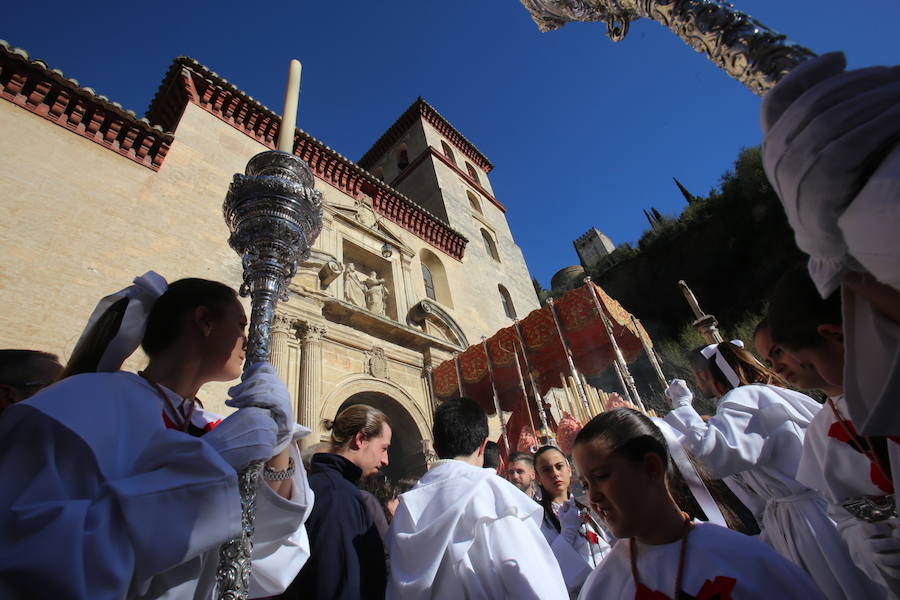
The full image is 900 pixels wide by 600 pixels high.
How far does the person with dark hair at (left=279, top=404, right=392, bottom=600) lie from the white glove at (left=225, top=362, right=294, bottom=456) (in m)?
0.96

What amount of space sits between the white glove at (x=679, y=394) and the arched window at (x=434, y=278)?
24.9 ft

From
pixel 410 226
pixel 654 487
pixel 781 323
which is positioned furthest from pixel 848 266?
pixel 410 226

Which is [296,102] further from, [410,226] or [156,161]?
[410,226]

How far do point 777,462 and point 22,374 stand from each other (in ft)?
11.9

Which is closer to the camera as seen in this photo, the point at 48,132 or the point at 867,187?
the point at 867,187

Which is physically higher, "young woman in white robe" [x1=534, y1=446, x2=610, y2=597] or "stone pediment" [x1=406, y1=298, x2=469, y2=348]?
"stone pediment" [x1=406, y1=298, x2=469, y2=348]

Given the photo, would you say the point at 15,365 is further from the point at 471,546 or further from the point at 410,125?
the point at 410,125

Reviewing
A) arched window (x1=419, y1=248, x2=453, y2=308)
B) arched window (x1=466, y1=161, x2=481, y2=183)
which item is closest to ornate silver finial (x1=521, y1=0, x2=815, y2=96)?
arched window (x1=419, y1=248, x2=453, y2=308)

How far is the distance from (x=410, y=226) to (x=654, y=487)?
10238 mm

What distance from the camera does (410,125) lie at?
17766mm

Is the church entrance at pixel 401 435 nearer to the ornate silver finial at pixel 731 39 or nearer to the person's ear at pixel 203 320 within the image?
the person's ear at pixel 203 320

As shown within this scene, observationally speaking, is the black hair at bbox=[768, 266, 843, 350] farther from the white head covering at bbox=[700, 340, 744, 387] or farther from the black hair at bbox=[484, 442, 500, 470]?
the black hair at bbox=[484, 442, 500, 470]

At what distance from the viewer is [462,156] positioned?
18.2 metres

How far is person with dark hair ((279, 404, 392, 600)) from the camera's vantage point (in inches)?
72.6
